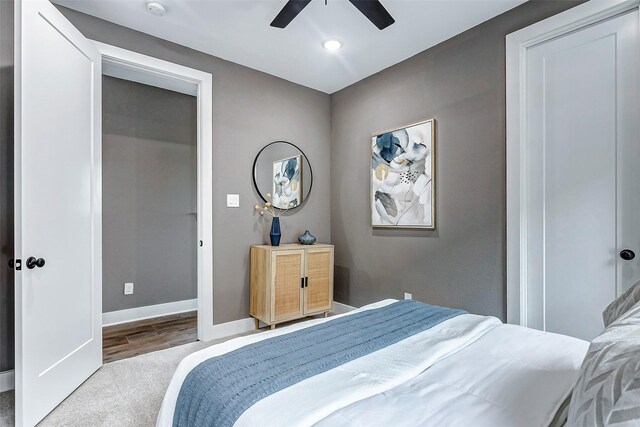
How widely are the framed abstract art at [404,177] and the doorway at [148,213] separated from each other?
225cm

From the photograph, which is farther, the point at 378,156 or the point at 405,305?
the point at 378,156

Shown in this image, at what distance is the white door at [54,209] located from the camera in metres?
1.72

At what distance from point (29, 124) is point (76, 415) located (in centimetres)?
166

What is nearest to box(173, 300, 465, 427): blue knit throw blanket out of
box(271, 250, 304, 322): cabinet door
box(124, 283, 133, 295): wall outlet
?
box(271, 250, 304, 322): cabinet door

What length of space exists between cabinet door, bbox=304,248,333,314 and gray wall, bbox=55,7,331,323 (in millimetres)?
434

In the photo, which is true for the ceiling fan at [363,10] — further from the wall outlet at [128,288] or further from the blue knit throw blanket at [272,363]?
the wall outlet at [128,288]

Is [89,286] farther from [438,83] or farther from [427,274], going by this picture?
[438,83]

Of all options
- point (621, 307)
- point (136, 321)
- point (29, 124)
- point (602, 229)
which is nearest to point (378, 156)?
point (602, 229)

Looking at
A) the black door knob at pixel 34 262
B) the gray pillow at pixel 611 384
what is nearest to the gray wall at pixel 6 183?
the black door knob at pixel 34 262

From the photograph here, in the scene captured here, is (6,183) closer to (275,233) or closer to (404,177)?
(275,233)

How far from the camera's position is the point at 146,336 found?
311 cm

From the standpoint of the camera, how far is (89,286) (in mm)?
2318

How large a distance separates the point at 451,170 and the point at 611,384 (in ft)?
7.72

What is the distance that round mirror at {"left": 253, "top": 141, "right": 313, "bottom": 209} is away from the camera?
3381 mm
